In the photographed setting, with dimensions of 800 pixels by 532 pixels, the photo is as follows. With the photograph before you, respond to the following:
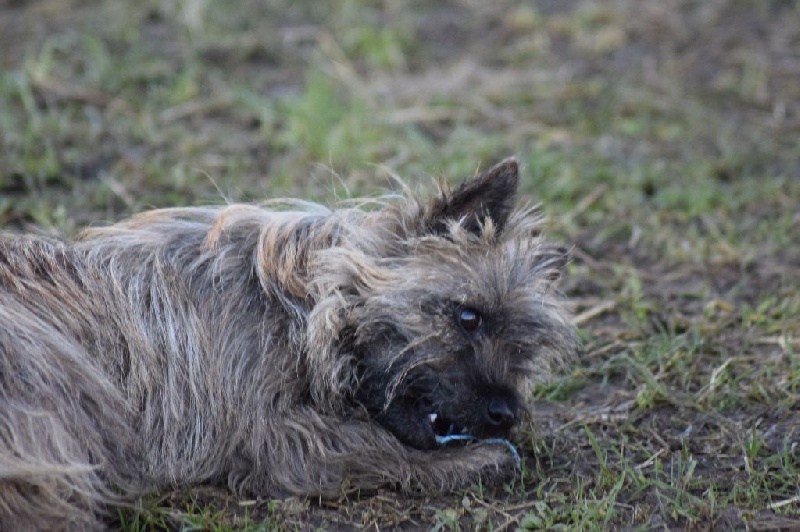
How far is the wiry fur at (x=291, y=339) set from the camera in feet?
15.4

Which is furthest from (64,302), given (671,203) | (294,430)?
(671,203)

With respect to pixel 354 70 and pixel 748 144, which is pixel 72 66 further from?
pixel 748 144

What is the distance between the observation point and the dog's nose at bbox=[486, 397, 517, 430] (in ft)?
15.8

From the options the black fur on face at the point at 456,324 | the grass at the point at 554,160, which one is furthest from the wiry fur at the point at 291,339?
the grass at the point at 554,160

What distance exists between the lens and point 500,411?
15.8ft

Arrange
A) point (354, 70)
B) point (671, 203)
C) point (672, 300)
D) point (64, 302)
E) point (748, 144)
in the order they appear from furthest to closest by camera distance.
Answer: point (354, 70) → point (748, 144) → point (671, 203) → point (672, 300) → point (64, 302)

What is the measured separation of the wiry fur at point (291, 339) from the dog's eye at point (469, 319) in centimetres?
3

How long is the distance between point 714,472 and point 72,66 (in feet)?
19.7

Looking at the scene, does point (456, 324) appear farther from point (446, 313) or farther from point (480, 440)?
point (480, 440)

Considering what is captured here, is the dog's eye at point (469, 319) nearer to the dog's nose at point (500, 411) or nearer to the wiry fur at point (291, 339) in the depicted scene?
the wiry fur at point (291, 339)

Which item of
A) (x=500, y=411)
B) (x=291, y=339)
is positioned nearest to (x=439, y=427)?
(x=500, y=411)

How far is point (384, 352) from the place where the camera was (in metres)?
4.86

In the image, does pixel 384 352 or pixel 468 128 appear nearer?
pixel 384 352

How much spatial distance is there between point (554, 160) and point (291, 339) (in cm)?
371
